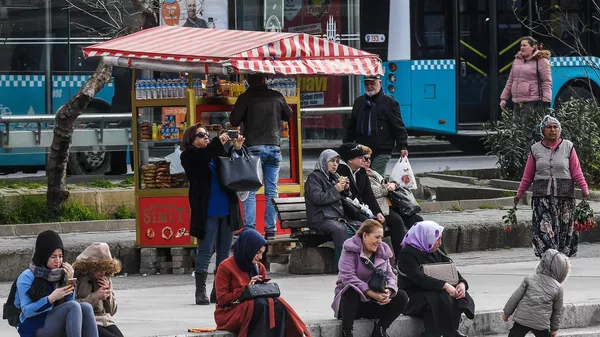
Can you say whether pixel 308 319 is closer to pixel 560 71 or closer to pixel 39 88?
pixel 39 88

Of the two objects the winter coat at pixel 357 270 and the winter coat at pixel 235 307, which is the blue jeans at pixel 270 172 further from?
the winter coat at pixel 235 307

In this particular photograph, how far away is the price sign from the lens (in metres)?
22.5

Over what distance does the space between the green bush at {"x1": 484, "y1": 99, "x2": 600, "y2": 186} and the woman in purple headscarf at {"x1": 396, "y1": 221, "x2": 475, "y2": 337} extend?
7736mm

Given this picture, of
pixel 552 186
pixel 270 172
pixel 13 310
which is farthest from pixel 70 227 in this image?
pixel 13 310

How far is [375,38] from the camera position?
22.6 meters

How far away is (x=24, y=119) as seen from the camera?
19312 mm

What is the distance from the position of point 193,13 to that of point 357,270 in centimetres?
1116

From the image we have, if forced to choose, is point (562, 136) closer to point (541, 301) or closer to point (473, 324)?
point (473, 324)

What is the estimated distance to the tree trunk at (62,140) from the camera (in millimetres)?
15617

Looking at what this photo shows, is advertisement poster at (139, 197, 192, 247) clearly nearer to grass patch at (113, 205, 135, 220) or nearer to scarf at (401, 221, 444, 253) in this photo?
grass patch at (113, 205, 135, 220)

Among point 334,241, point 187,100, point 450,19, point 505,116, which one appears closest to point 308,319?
point 334,241

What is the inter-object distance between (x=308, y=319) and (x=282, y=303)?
885 mm

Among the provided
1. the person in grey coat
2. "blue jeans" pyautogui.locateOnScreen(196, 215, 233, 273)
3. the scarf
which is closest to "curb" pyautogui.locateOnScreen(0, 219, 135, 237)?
"blue jeans" pyautogui.locateOnScreen(196, 215, 233, 273)

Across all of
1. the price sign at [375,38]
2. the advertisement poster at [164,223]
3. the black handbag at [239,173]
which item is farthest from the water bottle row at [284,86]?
the price sign at [375,38]
